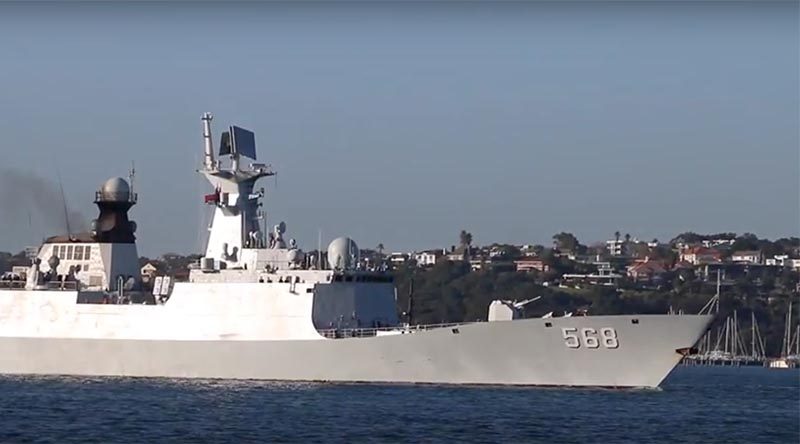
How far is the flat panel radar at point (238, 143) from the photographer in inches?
1766

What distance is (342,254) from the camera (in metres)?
43.5

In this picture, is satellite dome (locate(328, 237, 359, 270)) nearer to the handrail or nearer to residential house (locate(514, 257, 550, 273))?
the handrail

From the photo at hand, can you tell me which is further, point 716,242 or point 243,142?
point 716,242

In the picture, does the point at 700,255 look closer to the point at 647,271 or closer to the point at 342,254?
the point at 647,271

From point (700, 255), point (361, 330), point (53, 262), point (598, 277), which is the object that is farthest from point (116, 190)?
point (700, 255)

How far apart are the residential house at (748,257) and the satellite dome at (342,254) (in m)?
79.7

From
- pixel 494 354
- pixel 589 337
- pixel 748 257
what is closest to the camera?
pixel 589 337

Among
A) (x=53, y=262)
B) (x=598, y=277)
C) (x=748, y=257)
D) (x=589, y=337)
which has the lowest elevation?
(x=589, y=337)

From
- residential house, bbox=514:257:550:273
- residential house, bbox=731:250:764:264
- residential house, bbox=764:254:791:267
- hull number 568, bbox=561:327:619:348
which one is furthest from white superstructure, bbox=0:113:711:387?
residential house, bbox=731:250:764:264

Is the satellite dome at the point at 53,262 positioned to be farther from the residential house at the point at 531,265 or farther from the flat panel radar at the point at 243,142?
the residential house at the point at 531,265

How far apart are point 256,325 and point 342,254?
2.84 m

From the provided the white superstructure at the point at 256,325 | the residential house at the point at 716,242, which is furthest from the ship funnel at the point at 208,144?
the residential house at the point at 716,242

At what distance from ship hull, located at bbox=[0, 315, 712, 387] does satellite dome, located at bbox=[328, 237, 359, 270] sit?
2.53 m

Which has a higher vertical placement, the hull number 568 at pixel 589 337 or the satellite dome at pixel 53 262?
the satellite dome at pixel 53 262
